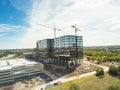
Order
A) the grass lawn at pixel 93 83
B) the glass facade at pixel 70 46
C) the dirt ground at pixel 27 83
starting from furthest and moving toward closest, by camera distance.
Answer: the glass facade at pixel 70 46, the dirt ground at pixel 27 83, the grass lawn at pixel 93 83

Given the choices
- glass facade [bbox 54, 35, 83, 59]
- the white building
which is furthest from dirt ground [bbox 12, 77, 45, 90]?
glass facade [bbox 54, 35, 83, 59]

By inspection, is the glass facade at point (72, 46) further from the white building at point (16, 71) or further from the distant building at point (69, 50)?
the white building at point (16, 71)

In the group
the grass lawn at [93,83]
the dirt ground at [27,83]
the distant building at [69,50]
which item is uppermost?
the distant building at [69,50]

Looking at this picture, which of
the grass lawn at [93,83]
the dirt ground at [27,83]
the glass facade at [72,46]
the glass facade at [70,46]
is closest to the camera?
the grass lawn at [93,83]

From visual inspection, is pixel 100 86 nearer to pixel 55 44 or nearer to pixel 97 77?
pixel 97 77

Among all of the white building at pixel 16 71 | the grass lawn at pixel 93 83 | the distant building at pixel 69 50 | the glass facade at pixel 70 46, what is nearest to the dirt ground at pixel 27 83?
the white building at pixel 16 71

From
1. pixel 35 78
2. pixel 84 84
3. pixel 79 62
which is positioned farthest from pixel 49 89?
pixel 79 62

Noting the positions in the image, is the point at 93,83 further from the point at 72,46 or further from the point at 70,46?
the point at 70,46

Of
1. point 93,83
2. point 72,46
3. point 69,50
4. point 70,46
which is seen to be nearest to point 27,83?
point 69,50

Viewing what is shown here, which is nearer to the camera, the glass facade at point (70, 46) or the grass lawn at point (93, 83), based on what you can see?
the grass lawn at point (93, 83)
